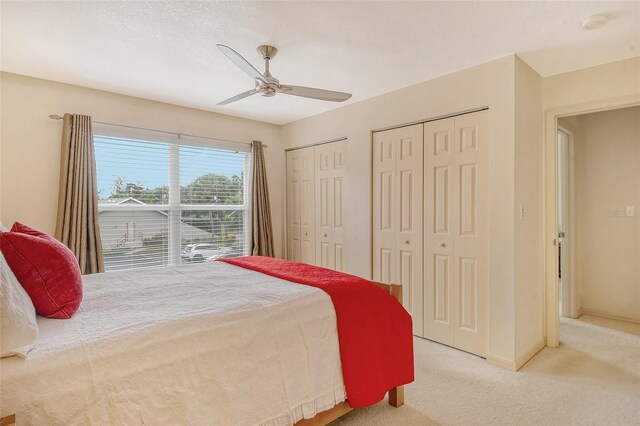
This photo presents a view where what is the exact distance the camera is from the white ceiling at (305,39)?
200 centimetres

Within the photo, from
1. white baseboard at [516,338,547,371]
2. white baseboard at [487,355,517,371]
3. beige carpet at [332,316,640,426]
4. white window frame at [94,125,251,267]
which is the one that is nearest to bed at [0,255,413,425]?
beige carpet at [332,316,640,426]

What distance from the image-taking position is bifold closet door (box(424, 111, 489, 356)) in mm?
2805

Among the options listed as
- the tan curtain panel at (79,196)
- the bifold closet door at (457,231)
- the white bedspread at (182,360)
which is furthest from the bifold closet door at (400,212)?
the tan curtain panel at (79,196)

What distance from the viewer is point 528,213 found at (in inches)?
110

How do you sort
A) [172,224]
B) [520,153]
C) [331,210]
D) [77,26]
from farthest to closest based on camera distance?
1. [331,210]
2. [172,224]
3. [520,153]
4. [77,26]

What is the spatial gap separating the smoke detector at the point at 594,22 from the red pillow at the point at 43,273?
3.17 m

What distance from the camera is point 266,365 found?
1.55m

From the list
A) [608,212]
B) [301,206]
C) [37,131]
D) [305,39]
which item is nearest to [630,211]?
[608,212]

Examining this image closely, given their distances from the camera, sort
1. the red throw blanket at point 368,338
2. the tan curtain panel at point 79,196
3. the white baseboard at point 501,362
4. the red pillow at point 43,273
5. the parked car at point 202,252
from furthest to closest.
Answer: the parked car at point 202,252 → the tan curtain panel at point 79,196 → the white baseboard at point 501,362 → the red throw blanket at point 368,338 → the red pillow at point 43,273

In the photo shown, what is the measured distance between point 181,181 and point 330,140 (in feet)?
5.99

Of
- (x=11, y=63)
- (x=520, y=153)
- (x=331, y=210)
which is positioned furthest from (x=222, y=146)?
(x=520, y=153)

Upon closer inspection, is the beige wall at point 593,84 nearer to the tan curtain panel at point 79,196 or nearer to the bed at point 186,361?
the bed at point 186,361

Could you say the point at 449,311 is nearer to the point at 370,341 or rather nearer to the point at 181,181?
the point at 370,341

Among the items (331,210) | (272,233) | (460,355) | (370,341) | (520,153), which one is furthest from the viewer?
(272,233)
